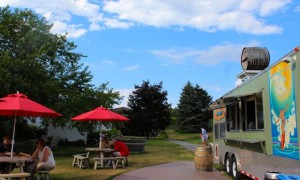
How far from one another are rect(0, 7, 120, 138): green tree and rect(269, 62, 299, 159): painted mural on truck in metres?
13.6

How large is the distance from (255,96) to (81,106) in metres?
12.8

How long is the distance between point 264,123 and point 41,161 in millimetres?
6033

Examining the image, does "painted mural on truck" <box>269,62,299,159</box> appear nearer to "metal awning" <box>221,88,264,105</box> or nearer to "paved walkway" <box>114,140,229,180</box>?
"metal awning" <box>221,88,264,105</box>

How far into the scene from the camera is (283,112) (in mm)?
6867

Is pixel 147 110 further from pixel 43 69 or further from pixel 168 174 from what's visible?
pixel 168 174

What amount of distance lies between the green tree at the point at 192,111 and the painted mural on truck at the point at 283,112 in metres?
52.0

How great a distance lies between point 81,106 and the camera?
20.1 metres

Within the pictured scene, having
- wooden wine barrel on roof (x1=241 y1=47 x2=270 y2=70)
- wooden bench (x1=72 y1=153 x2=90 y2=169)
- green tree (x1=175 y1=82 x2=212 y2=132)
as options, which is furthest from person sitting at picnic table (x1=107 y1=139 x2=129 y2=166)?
green tree (x1=175 y1=82 x2=212 y2=132)

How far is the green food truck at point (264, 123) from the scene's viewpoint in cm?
639

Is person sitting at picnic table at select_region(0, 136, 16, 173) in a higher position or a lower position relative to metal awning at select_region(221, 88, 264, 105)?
lower

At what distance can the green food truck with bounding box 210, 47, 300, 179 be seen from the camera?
639cm

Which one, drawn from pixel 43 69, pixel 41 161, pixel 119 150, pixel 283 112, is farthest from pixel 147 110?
pixel 283 112

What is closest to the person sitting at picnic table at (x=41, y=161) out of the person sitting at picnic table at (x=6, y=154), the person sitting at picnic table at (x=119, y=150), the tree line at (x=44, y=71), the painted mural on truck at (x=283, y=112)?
the person sitting at picnic table at (x=6, y=154)

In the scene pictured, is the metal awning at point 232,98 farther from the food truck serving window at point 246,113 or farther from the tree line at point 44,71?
the tree line at point 44,71
